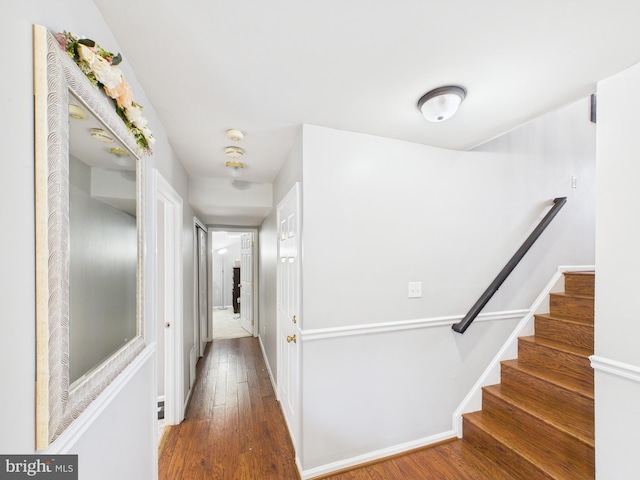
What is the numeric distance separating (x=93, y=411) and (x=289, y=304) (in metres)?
1.35

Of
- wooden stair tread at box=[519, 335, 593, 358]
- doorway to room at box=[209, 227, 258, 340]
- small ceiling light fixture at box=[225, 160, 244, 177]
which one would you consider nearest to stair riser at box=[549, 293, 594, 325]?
wooden stair tread at box=[519, 335, 593, 358]

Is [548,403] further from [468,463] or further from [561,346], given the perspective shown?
[468,463]

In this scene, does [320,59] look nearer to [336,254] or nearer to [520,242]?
[336,254]

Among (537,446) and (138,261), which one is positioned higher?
(138,261)

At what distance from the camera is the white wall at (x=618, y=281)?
115 cm

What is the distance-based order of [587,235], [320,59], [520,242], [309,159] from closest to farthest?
1. [320,59]
2. [309,159]
3. [520,242]
4. [587,235]

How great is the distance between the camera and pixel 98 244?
2.88ft

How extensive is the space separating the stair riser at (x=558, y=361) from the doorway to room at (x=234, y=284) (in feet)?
12.4

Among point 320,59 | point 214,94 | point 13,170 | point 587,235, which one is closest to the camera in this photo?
point 13,170

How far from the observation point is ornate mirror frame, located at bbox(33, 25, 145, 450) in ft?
2.00

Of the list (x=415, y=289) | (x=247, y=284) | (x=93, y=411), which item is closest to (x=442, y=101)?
(x=415, y=289)

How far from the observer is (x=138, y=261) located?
1189 millimetres

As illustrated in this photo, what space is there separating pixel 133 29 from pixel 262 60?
0.49 meters

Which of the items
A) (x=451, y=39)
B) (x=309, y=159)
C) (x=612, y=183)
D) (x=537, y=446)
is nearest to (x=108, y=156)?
(x=309, y=159)
